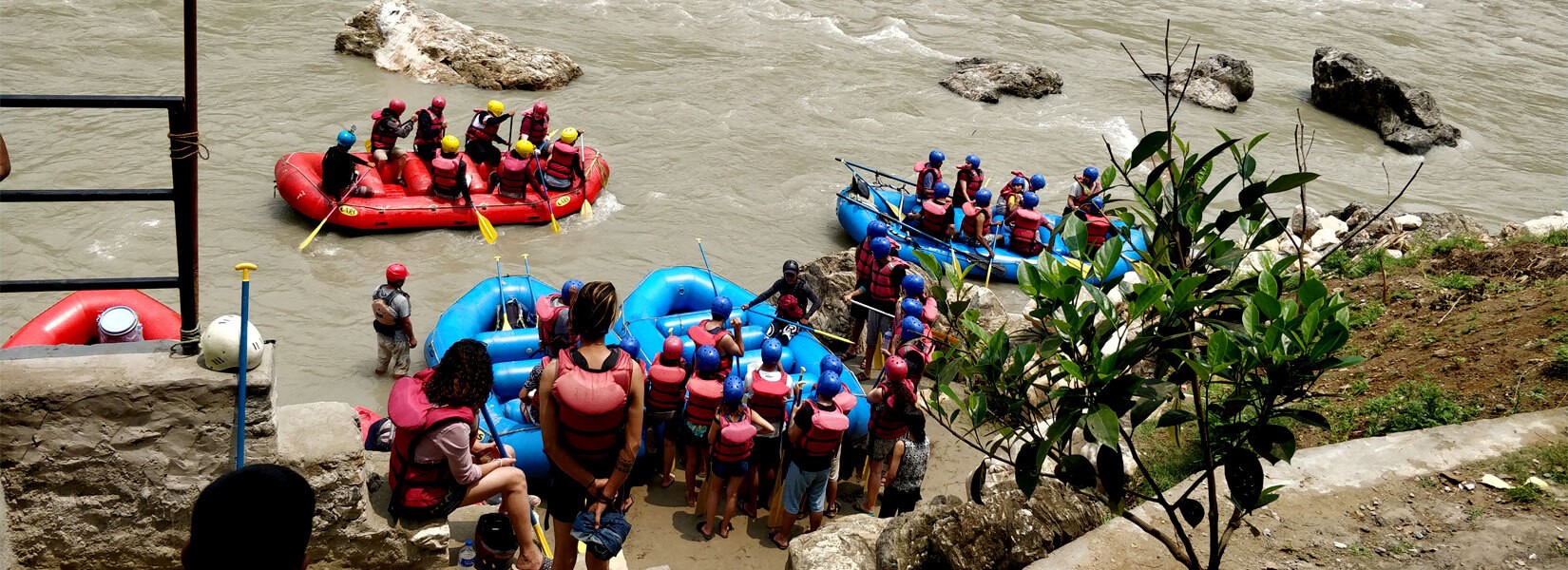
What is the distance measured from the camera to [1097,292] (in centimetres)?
280

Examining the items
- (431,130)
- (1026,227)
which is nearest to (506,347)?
(431,130)

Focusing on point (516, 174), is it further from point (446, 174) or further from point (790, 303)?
point (790, 303)

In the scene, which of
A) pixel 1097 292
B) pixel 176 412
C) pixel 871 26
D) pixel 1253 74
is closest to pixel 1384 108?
pixel 1253 74

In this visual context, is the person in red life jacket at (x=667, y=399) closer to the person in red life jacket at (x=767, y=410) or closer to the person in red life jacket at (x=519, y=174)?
the person in red life jacket at (x=767, y=410)

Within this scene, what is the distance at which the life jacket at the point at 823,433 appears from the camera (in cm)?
640

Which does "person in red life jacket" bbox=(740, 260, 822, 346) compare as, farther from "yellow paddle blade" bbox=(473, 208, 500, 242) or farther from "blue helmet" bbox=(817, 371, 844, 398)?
"yellow paddle blade" bbox=(473, 208, 500, 242)

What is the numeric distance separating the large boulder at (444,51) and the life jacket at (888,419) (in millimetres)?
10597

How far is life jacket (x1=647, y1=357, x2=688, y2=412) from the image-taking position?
677 cm

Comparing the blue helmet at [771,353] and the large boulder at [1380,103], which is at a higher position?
the large boulder at [1380,103]

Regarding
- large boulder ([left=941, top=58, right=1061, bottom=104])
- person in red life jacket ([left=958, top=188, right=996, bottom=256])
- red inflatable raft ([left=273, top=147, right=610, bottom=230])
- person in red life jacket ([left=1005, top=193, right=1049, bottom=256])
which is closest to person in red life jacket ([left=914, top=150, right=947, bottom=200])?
person in red life jacket ([left=958, top=188, right=996, bottom=256])

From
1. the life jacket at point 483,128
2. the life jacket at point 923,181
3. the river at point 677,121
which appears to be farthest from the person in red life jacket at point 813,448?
the life jacket at point 483,128

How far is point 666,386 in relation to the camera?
6.80 meters

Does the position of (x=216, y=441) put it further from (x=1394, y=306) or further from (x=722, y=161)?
(x=722, y=161)

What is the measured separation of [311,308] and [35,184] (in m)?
4.23
